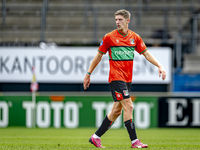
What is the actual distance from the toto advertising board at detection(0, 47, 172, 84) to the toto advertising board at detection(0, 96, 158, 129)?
6.76 ft

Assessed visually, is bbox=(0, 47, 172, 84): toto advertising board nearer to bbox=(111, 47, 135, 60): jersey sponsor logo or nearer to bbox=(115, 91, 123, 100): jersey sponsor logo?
bbox=(111, 47, 135, 60): jersey sponsor logo

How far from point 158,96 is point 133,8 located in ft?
16.4

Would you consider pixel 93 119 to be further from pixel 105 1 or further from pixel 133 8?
pixel 105 1

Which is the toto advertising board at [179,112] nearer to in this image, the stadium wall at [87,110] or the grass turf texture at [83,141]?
the stadium wall at [87,110]

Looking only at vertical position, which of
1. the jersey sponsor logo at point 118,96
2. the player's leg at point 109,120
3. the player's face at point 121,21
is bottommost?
the player's leg at point 109,120

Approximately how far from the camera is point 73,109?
1298cm

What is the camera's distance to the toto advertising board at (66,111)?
508 inches

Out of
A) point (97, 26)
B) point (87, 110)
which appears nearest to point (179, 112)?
point (87, 110)

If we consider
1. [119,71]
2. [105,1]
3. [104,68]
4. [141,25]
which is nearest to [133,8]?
[141,25]

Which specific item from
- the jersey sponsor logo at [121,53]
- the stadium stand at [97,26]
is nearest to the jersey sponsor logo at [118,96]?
the jersey sponsor logo at [121,53]

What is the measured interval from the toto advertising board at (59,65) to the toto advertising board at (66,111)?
2059 mm

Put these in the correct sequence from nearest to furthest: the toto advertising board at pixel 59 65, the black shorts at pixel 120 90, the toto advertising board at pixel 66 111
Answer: the black shorts at pixel 120 90, the toto advertising board at pixel 66 111, the toto advertising board at pixel 59 65

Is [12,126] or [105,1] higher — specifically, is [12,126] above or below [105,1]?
below

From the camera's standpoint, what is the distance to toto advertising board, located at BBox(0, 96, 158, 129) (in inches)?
508
